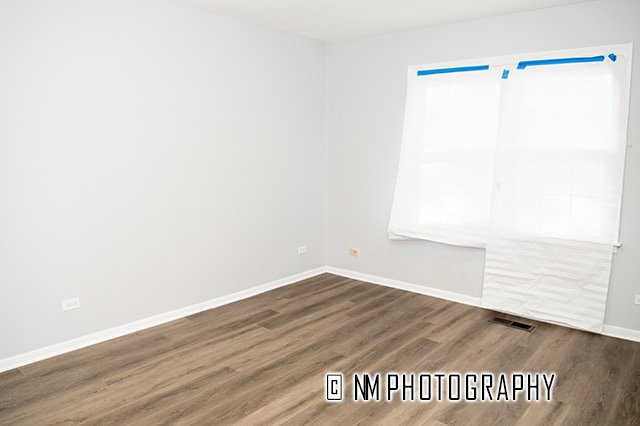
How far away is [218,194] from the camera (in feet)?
14.0

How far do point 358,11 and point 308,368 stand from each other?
2.95m

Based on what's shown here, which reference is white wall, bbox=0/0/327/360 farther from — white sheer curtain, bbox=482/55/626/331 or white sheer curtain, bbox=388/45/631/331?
white sheer curtain, bbox=482/55/626/331

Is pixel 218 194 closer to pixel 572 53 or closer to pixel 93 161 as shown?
pixel 93 161

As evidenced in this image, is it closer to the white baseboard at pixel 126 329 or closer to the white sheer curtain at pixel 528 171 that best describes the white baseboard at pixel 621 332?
the white sheer curtain at pixel 528 171

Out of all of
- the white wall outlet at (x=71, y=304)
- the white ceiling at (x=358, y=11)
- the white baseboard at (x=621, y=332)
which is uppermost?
the white ceiling at (x=358, y=11)

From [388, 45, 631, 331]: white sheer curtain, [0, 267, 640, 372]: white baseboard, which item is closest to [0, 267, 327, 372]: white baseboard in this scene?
[0, 267, 640, 372]: white baseboard

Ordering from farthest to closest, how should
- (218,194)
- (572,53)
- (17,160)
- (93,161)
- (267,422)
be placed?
(218,194)
(572,53)
(93,161)
(17,160)
(267,422)

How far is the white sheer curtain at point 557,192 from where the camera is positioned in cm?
363

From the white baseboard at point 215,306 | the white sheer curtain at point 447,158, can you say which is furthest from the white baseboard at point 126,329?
the white sheer curtain at point 447,158

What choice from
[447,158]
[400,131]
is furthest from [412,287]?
[400,131]

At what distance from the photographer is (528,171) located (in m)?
3.99

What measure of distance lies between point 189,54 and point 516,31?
283 cm

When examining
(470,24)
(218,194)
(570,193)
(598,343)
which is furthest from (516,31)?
(218,194)

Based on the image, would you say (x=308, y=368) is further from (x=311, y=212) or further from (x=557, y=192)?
(x=557, y=192)
